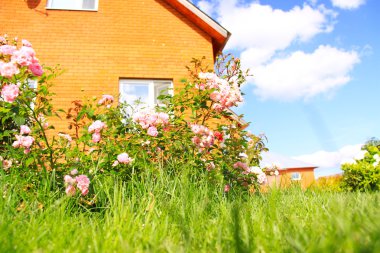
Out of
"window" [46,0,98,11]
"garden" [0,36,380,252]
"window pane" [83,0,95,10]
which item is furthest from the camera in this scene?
"window pane" [83,0,95,10]

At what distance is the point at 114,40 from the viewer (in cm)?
906

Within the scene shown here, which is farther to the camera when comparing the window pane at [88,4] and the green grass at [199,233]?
the window pane at [88,4]

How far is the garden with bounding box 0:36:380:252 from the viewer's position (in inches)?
62.1

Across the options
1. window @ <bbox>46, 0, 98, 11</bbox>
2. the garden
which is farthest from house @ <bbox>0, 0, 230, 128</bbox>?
the garden

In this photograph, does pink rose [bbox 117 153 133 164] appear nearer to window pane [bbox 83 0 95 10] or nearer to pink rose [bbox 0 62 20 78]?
pink rose [bbox 0 62 20 78]

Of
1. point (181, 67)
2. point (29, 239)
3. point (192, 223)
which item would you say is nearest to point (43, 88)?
point (29, 239)

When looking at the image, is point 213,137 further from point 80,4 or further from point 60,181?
point 80,4

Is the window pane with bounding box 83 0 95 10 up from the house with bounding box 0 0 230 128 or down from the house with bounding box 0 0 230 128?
up

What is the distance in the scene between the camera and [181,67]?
29.8 ft

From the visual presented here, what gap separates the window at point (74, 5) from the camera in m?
9.26

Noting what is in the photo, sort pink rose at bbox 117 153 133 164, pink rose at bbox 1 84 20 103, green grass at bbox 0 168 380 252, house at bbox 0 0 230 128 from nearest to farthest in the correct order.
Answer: green grass at bbox 0 168 380 252, pink rose at bbox 1 84 20 103, pink rose at bbox 117 153 133 164, house at bbox 0 0 230 128

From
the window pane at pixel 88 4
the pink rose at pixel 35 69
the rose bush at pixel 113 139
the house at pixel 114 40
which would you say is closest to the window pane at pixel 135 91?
the house at pixel 114 40

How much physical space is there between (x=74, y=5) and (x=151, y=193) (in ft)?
27.4

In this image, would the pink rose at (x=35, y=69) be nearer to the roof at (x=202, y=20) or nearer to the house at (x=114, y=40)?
the house at (x=114, y=40)
